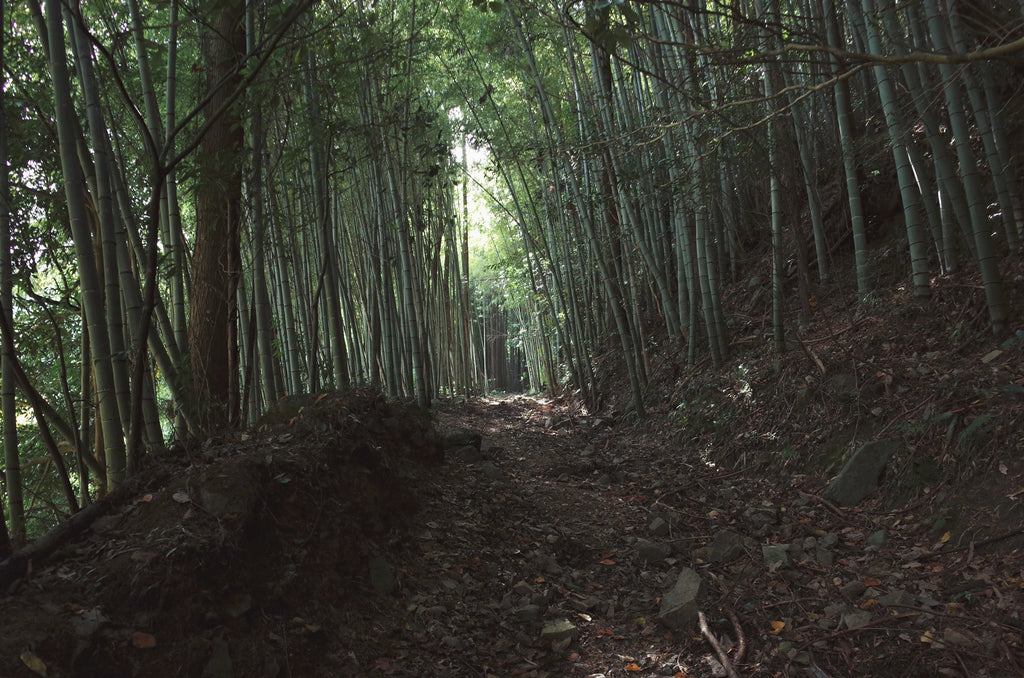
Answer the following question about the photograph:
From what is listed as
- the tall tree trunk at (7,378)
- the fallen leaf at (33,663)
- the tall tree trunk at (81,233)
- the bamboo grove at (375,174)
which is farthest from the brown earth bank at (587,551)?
the tall tree trunk at (7,378)

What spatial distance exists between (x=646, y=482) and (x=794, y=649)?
2.05 meters

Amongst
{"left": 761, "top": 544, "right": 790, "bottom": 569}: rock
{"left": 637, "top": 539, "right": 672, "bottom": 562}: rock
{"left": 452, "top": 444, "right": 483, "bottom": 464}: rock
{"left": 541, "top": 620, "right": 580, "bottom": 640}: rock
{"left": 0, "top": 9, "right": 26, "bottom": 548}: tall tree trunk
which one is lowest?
{"left": 541, "top": 620, "right": 580, "bottom": 640}: rock

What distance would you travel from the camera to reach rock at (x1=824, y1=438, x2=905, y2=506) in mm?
3137

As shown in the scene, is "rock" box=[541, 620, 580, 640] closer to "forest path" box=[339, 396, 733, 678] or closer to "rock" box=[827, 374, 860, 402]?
"forest path" box=[339, 396, 733, 678]

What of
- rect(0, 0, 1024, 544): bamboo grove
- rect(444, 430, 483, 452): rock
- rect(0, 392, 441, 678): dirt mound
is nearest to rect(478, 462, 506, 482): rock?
rect(444, 430, 483, 452): rock

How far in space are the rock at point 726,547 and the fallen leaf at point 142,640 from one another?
224 cm

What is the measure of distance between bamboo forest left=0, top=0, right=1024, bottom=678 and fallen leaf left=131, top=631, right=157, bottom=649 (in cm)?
1

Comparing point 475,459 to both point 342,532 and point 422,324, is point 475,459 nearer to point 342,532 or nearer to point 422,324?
point 342,532

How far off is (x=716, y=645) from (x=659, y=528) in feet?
3.55

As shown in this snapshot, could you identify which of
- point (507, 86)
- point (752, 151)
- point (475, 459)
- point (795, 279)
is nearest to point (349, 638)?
point (475, 459)

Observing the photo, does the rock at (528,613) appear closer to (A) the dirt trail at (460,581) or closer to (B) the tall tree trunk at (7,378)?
(A) the dirt trail at (460,581)

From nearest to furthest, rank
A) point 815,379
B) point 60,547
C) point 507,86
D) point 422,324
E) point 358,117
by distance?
1. point 60,547
2. point 815,379
3. point 358,117
4. point 422,324
5. point 507,86

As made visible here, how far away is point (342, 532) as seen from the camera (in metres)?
2.54

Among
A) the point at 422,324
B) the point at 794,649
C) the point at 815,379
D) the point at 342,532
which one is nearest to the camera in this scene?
the point at 794,649
